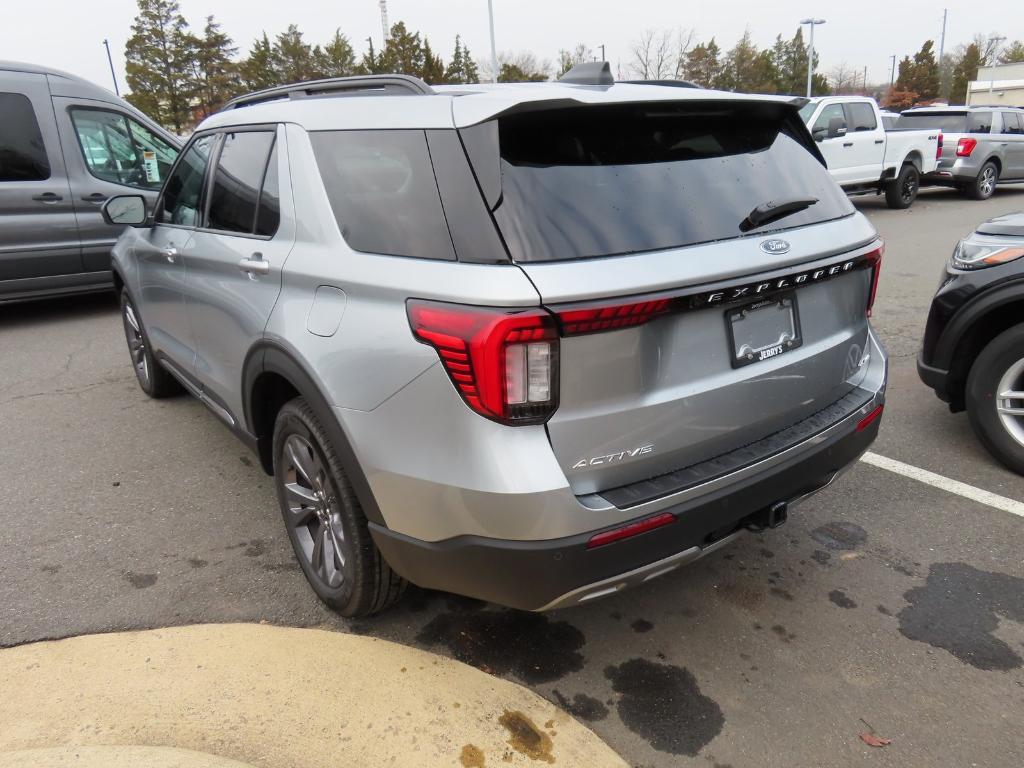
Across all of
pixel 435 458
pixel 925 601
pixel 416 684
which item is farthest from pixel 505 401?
pixel 925 601

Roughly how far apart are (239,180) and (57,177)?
5491mm

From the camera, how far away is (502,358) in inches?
74.5

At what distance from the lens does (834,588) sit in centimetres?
296

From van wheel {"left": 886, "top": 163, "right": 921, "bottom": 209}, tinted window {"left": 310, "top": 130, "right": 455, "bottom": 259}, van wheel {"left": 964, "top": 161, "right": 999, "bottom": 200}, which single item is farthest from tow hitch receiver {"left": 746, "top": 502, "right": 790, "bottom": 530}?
van wheel {"left": 964, "top": 161, "right": 999, "bottom": 200}

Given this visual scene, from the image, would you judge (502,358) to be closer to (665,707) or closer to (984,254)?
(665,707)

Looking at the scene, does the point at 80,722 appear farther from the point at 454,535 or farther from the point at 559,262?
the point at 559,262

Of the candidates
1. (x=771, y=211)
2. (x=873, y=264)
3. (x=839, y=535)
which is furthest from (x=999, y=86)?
(x=771, y=211)

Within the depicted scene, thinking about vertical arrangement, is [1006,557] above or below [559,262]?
below

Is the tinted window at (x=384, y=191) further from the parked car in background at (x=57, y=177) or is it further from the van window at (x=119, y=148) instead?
the van window at (x=119, y=148)

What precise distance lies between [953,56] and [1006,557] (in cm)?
10568

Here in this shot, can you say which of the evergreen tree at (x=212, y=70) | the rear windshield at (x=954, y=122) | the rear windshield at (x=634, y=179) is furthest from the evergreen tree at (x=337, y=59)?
the rear windshield at (x=634, y=179)

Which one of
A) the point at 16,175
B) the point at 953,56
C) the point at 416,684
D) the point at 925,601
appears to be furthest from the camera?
the point at 953,56

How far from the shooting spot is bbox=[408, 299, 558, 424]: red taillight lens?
74.3 inches

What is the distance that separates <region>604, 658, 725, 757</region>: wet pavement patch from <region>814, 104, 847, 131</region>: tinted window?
12803mm
